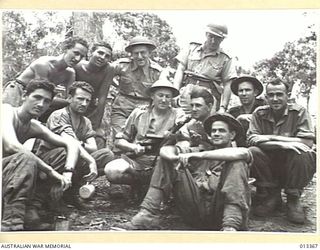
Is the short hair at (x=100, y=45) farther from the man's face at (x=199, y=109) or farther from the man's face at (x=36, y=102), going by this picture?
the man's face at (x=199, y=109)

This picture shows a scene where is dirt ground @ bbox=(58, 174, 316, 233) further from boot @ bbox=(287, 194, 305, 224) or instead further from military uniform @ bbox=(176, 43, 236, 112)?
military uniform @ bbox=(176, 43, 236, 112)

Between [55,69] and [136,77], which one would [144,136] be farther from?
[55,69]

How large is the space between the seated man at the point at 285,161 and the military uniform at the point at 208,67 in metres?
0.61

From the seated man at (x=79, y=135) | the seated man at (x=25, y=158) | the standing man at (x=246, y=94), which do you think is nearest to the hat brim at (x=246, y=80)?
the standing man at (x=246, y=94)

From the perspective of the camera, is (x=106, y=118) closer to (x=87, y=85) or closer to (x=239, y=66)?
(x=87, y=85)

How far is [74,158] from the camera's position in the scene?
20.1ft

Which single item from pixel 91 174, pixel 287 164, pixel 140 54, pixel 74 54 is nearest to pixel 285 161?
pixel 287 164

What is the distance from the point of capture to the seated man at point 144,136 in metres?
6.14

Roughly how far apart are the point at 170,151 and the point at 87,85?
3.97 feet

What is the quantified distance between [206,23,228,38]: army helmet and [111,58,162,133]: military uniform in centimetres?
72

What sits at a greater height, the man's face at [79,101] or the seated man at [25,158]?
the man's face at [79,101]

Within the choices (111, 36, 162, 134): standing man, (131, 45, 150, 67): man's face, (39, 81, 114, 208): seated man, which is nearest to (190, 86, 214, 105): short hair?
(111, 36, 162, 134): standing man

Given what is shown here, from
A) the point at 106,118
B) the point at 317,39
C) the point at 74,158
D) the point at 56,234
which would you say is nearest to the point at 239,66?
the point at 317,39

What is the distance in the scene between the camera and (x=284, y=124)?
20.3 feet
